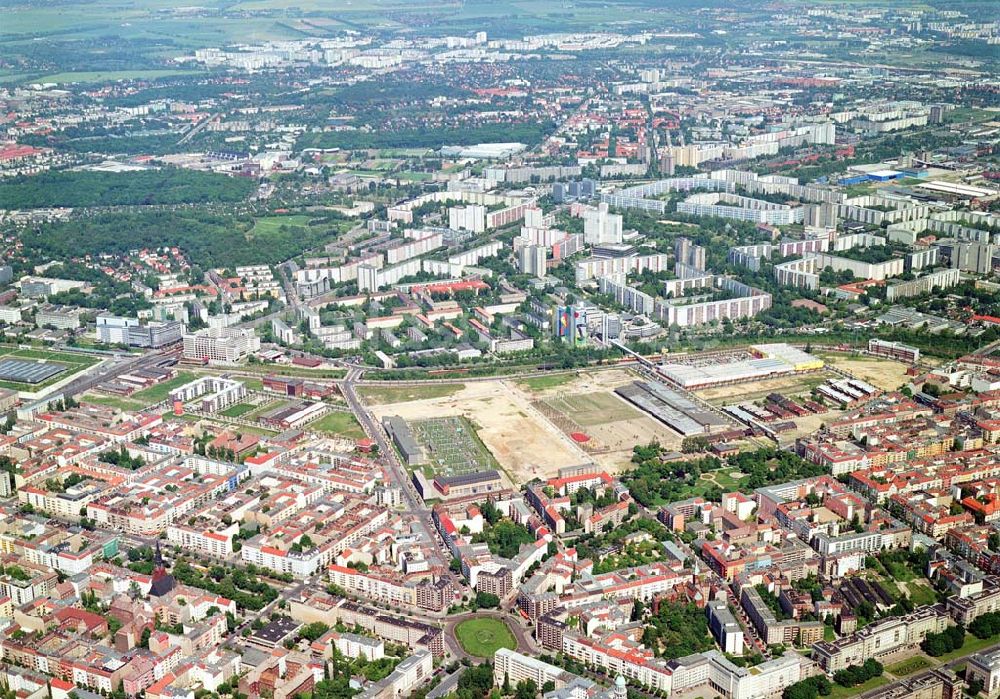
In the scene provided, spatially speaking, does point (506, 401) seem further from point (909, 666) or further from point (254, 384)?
point (909, 666)

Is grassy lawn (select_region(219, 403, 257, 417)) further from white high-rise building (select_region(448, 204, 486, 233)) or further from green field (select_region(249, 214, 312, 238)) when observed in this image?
white high-rise building (select_region(448, 204, 486, 233))

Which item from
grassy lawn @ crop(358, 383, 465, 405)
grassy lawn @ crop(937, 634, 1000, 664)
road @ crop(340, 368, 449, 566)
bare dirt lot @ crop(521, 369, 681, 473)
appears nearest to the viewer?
grassy lawn @ crop(937, 634, 1000, 664)

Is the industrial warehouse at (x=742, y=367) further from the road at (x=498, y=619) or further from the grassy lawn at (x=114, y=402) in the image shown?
the grassy lawn at (x=114, y=402)

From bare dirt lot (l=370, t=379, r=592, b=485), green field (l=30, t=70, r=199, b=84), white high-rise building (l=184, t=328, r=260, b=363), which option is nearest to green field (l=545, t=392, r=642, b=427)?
bare dirt lot (l=370, t=379, r=592, b=485)

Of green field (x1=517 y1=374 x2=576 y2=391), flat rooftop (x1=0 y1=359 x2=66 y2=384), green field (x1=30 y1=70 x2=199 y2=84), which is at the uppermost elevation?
green field (x1=30 y1=70 x2=199 y2=84)

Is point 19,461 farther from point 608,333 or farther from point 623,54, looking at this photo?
point 623,54

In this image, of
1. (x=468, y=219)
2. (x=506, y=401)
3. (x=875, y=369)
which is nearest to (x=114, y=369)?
(x=506, y=401)

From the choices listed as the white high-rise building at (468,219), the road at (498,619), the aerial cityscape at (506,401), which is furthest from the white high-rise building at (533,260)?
the road at (498,619)
